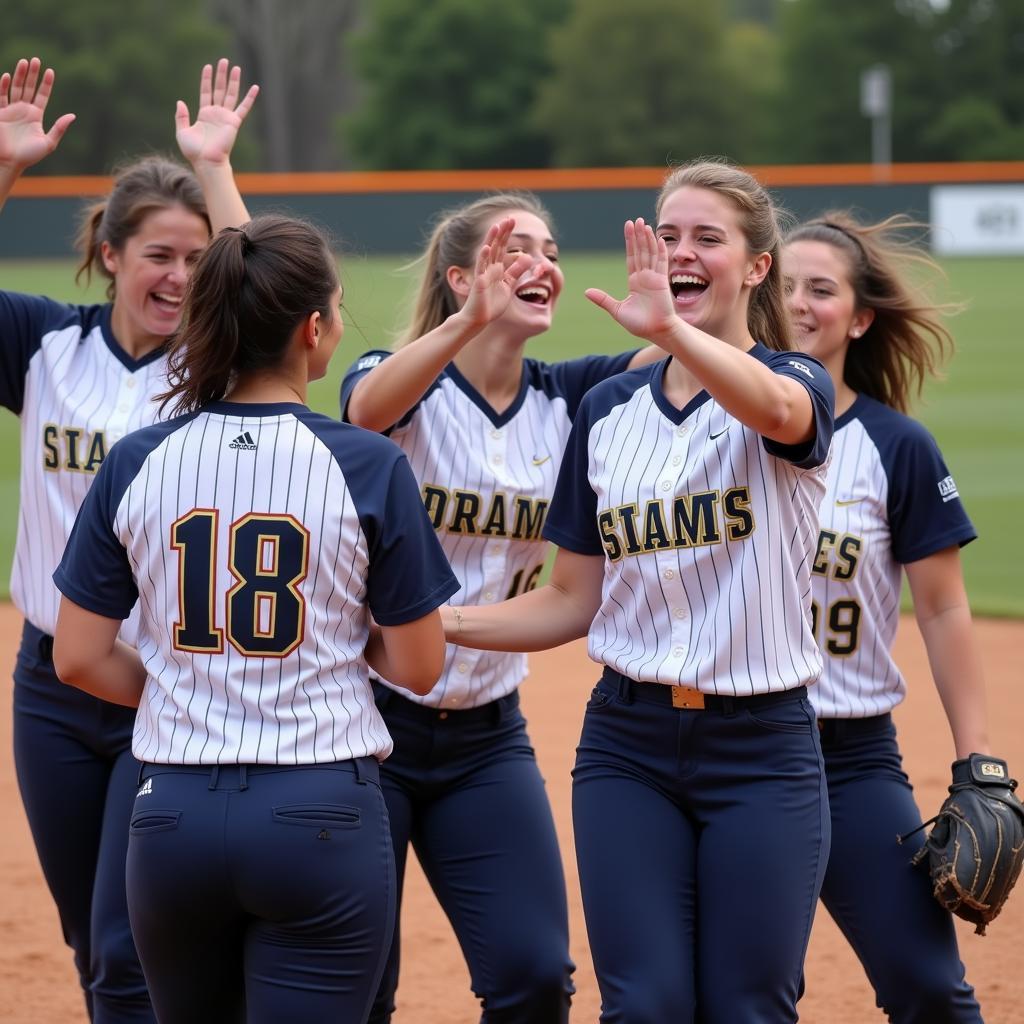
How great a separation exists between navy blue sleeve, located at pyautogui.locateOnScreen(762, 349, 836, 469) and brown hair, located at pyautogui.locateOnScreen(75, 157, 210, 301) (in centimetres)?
166

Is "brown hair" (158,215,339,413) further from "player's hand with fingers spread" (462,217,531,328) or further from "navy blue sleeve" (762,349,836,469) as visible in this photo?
"navy blue sleeve" (762,349,836,469)

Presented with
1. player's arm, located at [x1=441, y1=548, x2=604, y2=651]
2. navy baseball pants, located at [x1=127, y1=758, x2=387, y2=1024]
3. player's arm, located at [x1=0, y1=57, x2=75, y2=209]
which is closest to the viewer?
navy baseball pants, located at [x1=127, y1=758, x2=387, y2=1024]

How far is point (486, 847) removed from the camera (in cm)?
340

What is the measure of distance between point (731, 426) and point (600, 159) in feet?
146

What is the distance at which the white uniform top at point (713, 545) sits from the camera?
287 centimetres

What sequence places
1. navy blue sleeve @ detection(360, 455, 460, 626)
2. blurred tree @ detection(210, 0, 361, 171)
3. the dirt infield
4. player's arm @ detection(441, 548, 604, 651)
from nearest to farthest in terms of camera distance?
navy blue sleeve @ detection(360, 455, 460, 626)
player's arm @ detection(441, 548, 604, 651)
the dirt infield
blurred tree @ detection(210, 0, 361, 171)

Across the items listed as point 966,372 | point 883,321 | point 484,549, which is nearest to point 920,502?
point 883,321

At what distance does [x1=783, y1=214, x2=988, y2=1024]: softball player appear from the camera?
3248 millimetres

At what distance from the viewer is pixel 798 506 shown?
9.62 ft

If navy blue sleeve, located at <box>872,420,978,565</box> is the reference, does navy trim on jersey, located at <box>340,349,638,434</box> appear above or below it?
above

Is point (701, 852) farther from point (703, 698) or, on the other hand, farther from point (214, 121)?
point (214, 121)

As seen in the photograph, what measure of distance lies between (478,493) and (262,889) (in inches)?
51.8

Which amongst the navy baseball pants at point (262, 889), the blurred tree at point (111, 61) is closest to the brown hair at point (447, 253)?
the navy baseball pants at point (262, 889)

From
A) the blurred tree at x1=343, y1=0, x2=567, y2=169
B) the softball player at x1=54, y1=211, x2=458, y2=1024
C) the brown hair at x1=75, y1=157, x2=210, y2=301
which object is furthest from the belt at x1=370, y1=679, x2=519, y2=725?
the blurred tree at x1=343, y1=0, x2=567, y2=169
